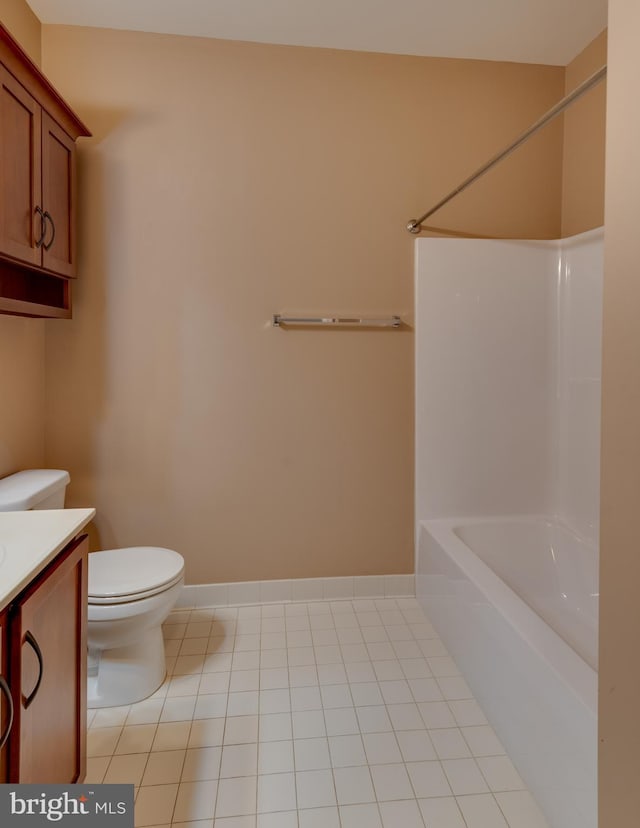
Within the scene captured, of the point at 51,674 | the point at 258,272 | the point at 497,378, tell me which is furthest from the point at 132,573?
the point at 497,378

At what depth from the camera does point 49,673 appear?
107 cm

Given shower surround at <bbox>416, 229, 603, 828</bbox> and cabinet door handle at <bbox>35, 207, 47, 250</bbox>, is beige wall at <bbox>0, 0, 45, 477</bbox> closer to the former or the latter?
cabinet door handle at <bbox>35, 207, 47, 250</bbox>

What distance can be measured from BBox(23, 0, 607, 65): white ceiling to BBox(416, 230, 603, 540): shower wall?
2.87 ft

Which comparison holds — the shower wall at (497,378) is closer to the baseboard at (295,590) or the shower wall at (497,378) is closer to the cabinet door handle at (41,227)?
the baseboard at (295,590)

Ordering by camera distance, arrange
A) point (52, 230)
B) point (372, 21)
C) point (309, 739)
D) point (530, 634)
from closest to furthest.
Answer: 1. point (530, 634)
2. point (309, 739)
3. point (52, 230)
4. point (372, 21)

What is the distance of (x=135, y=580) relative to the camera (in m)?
1.74

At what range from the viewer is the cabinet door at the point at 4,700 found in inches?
33.9

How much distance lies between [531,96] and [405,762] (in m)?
2.91

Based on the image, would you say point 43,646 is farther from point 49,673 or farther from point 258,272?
point 258,272

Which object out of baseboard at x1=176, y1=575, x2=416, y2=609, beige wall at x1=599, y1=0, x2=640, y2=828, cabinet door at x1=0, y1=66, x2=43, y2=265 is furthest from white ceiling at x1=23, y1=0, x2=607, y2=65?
baseboard at x1=176, y1=575, x2=416, y2=609

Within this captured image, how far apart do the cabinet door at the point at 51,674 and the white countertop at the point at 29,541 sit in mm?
36

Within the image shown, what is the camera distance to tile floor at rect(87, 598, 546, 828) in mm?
1332

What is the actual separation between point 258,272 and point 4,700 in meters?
1.89

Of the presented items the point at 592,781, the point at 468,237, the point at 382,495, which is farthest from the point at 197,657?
the point at 468,237
